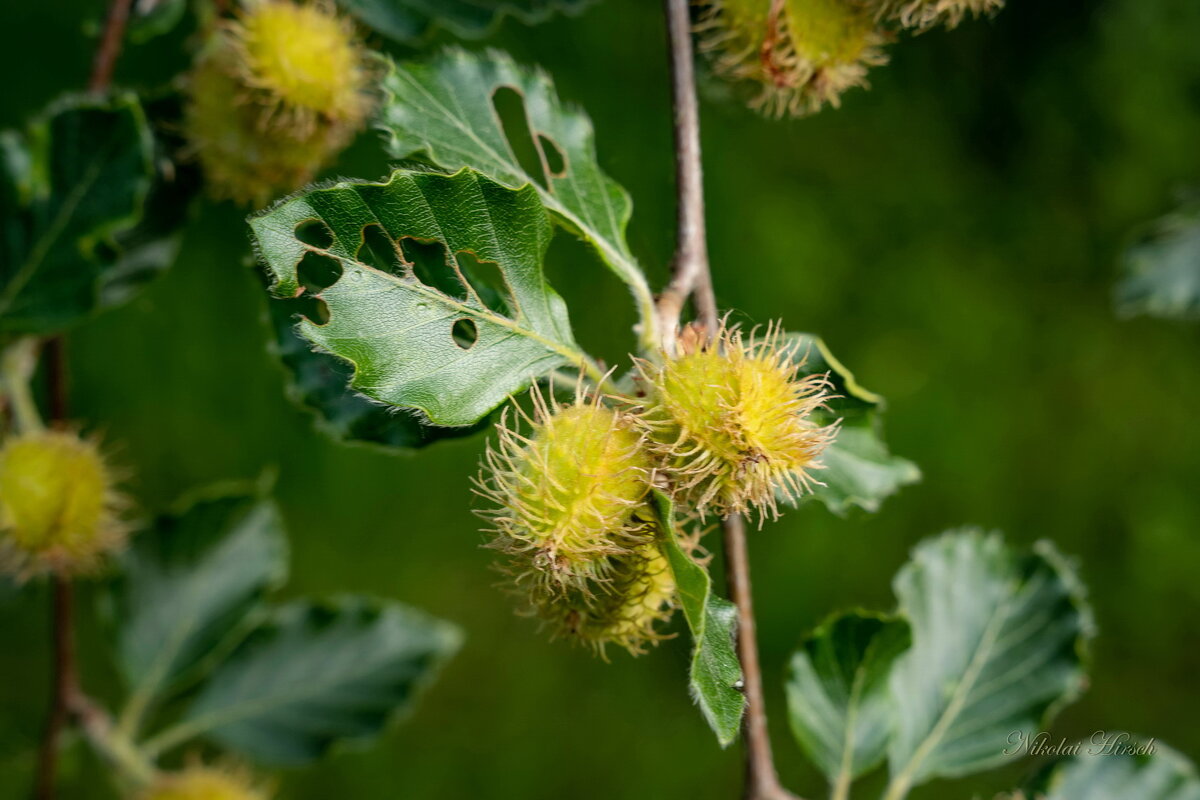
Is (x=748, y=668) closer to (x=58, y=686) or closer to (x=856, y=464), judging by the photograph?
(x=856, y=464)

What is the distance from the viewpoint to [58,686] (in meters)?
0.97

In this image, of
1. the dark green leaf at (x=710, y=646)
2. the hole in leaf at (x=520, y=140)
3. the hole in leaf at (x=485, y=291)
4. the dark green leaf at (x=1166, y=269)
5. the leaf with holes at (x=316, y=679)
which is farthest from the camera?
the dark green leaf at (x=1166, y=269)

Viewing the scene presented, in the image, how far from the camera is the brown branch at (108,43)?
875 millimetres

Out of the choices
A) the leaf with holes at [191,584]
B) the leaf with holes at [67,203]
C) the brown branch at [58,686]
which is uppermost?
the leaf with holes at [67,203]

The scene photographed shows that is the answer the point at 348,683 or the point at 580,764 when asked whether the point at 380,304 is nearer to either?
the point at 348,683

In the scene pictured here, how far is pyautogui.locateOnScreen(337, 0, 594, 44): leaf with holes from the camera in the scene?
86 cm

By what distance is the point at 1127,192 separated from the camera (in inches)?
71.6

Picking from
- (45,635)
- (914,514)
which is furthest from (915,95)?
(45,635)

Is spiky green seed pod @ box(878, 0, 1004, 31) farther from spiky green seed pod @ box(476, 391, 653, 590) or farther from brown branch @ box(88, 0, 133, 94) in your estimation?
brown branch @ box(88, 0, 133, 94)

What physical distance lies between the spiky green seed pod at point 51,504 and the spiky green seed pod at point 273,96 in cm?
26

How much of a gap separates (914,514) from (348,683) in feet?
3.41

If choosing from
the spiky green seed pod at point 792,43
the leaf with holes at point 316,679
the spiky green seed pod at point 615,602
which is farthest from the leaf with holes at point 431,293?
the leaf with holes at point 316,679

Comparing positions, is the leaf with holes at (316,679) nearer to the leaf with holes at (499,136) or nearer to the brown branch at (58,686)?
the brown branch at (58,686)

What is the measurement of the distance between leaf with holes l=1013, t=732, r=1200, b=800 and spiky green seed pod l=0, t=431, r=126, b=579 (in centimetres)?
81
